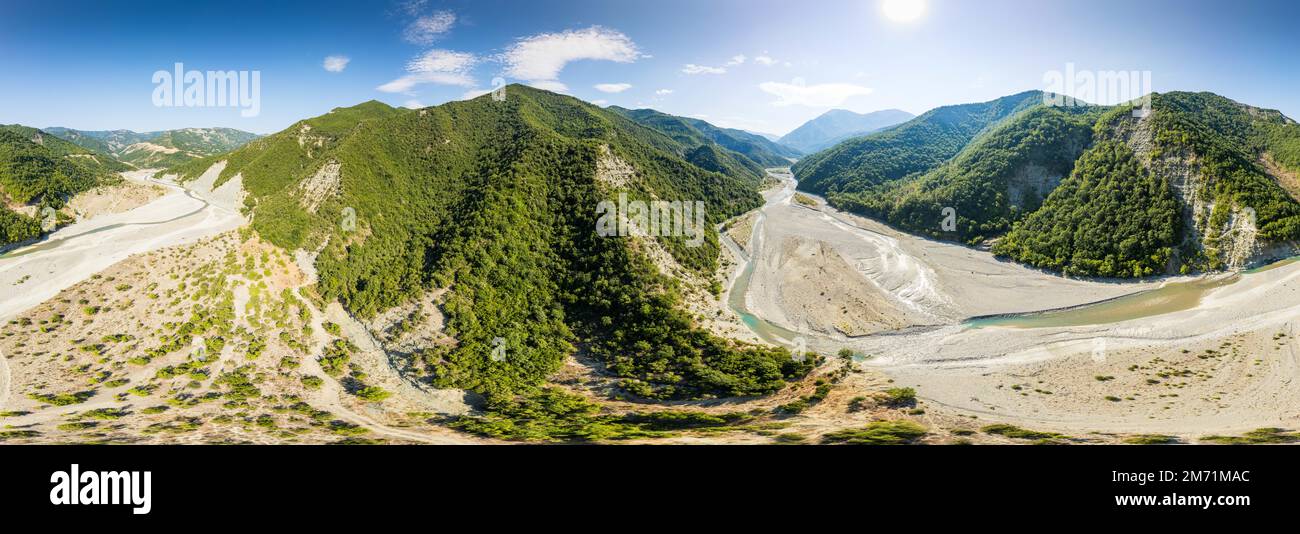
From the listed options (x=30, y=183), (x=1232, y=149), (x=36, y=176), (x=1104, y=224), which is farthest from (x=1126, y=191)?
(x=36, y=176)

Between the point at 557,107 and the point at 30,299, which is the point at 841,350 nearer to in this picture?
the point at 30,299

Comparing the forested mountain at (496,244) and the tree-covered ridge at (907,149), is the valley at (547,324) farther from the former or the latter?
the tree-covered ridge at (907,149)

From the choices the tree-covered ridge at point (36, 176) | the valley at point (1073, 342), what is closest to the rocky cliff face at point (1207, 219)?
the valley at point (1073, 342)

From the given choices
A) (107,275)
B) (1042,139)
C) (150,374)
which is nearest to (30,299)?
(107,275)

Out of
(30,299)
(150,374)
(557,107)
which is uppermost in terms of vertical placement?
(557,107)

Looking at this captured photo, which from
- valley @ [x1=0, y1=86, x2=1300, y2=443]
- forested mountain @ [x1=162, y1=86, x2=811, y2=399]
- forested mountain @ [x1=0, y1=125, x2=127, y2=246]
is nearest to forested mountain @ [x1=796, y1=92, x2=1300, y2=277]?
valley @ [x1=0, y1=86, x2=1300, y2=443]

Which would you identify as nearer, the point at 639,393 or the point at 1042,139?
the point at 639,393
